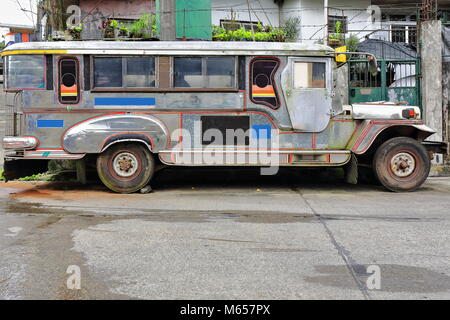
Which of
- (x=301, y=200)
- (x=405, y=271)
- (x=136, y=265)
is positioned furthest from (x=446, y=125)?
(x=136, y=265)

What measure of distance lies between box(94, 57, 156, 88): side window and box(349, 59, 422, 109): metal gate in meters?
6.32

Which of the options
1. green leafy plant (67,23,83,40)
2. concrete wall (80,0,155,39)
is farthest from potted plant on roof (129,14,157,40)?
concrete wall (80,0,155,39)

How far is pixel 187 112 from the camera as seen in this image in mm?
9508

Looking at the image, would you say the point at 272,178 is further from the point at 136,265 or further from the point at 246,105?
the point at 136,265

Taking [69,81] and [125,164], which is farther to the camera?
[125,164]

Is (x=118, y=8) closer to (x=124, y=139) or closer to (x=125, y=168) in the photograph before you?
(x=124, y=139)

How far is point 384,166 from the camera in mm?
9711

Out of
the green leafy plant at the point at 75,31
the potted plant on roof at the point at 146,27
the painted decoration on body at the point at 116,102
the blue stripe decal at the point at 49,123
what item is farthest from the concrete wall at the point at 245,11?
the blue stripe decal at the point at 49,123

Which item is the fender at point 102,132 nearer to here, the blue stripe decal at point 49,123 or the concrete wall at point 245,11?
the blue stripe decal at point 49,123

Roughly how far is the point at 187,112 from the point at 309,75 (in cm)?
244

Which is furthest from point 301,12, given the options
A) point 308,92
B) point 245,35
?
point 308,92

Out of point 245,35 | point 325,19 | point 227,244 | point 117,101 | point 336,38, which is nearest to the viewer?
point 227,244

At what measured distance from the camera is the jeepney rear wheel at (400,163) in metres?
9.69

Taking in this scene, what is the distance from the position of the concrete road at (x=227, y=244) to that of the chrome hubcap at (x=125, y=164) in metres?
0.48
